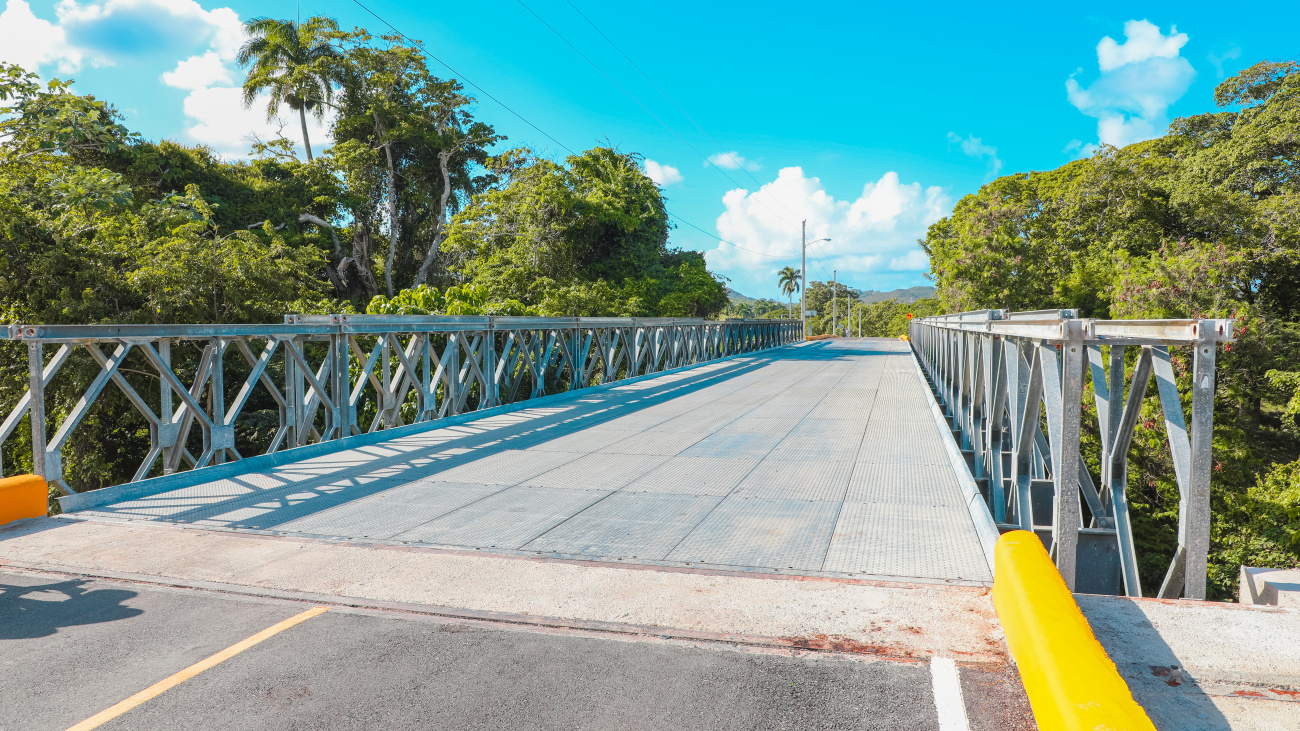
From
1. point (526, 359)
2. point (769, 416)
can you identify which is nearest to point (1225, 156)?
point (769, 416)

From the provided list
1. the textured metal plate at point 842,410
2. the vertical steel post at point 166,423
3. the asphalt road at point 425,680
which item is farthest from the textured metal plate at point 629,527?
the textured metal plate at point 842,410

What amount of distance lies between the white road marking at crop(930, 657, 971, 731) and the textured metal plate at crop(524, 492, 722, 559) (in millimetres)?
1832

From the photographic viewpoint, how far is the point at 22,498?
5168mm

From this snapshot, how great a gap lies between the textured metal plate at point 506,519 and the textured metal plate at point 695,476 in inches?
21.8

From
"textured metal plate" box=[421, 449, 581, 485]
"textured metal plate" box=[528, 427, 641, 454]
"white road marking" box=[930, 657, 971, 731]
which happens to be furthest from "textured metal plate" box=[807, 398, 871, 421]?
"white road marking" box=[930, 657, 971, 731]

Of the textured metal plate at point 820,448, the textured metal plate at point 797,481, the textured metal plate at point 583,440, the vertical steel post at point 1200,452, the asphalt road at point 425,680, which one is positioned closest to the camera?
the asphalt road at point 425,680

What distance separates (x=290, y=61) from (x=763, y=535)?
40616mm

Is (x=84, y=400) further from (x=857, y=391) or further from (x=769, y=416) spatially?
(x=857, y=391)

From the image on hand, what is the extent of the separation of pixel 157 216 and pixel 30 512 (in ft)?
48.1

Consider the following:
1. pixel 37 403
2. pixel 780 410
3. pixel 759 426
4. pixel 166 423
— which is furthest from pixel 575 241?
pixel 37 403

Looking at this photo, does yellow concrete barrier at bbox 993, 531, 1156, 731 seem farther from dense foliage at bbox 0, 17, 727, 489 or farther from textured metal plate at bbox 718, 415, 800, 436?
dense foliage at bbox 0, 17, 727, 489

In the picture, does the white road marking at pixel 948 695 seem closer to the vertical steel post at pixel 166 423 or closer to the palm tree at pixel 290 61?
the vertical steel post at pixel 166 423

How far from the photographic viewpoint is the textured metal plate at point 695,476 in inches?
243

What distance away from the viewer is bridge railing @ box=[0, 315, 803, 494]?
5.78 metres
